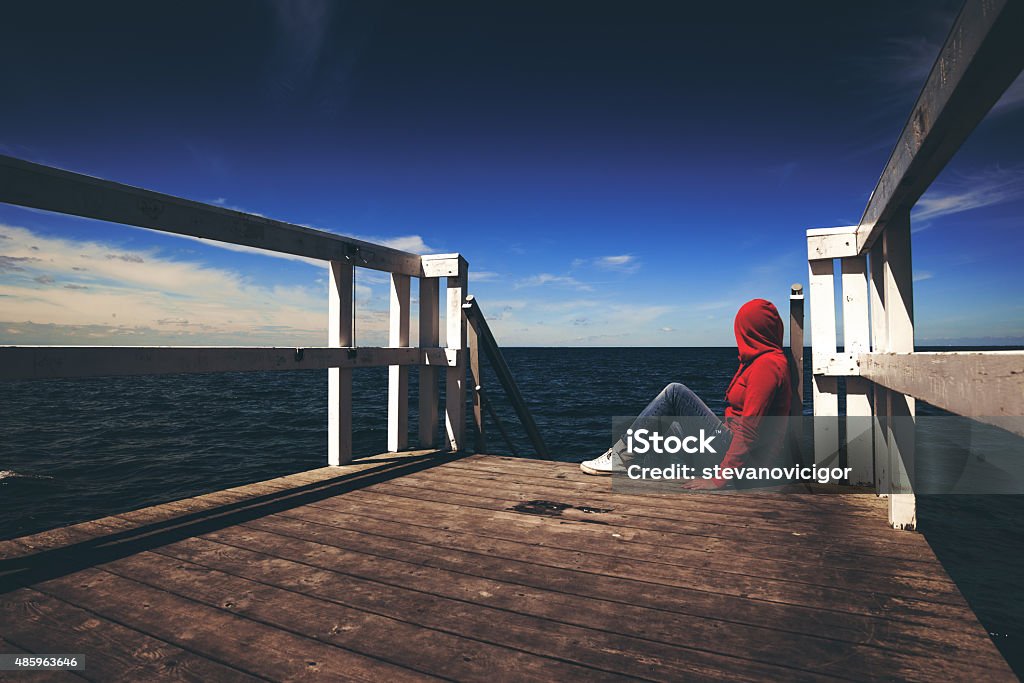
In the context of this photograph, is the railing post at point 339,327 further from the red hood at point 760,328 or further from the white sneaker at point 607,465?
the red hood at point 760,328

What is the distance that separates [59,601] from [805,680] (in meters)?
2.56

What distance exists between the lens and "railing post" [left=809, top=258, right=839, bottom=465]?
3768 mm

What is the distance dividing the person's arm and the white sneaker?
0.79m

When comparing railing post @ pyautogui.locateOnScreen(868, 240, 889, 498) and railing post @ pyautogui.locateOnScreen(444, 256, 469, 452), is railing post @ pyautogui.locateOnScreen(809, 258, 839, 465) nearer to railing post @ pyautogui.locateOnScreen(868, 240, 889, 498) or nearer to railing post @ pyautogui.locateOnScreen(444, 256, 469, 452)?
railing post @ pyautogui.locateOnScreen(868, 240, 889, 498)

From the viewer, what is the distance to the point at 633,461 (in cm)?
388

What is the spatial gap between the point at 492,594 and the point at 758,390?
2246 mm

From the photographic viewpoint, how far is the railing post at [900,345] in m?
2.42

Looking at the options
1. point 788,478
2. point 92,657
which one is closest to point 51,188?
point 92,657

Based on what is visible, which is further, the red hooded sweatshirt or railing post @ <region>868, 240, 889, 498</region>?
the red hooded sweatshirt

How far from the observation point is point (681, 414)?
3.73 meters

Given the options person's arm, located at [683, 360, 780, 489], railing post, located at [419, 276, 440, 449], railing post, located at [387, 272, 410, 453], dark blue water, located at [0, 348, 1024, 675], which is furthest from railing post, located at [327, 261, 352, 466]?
dark blue water, located at [0, 348, 1024, 675]

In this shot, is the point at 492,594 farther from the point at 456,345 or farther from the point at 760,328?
the point at 456,345

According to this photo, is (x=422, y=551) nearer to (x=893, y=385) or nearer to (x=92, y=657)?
(x=92, y=657)

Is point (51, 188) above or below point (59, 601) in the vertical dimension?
above
